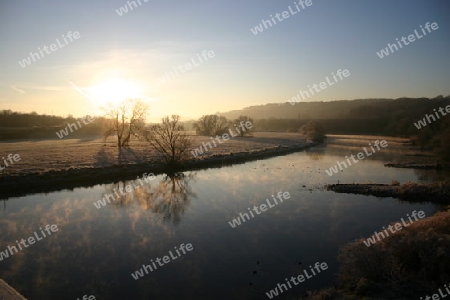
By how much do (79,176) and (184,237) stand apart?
2128cm

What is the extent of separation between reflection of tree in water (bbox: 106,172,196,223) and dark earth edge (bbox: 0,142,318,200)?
3.15 m

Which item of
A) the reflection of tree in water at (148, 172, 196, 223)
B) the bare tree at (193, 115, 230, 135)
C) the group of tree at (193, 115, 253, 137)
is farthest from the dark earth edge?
the bare tree at (193, 115, 230, 135)

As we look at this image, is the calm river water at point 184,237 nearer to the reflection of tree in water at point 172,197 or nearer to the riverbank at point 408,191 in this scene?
the reflection of tree in water at point 172,197

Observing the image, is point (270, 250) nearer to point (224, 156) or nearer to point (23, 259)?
point (23, 259)

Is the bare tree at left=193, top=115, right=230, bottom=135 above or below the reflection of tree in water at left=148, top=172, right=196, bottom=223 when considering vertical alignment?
above

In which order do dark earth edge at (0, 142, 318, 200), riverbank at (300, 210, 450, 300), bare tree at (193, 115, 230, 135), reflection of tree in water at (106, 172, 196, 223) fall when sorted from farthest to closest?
bare tree at (193, 115, 230, 135) → dark earth edge at (0, 142, 318, 200) → reflection of tree in water at (106, 172, 196, 223) → riverbank at (300, 210, 450, 300)

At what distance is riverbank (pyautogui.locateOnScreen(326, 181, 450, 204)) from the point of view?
2497 cm

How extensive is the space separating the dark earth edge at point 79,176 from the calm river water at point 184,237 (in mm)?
2643

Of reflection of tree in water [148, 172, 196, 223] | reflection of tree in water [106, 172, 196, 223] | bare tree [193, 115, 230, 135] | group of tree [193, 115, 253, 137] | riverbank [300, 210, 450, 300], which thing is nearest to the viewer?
riverbank [300, 210, 450, 300]

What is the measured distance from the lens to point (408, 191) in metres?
26.2

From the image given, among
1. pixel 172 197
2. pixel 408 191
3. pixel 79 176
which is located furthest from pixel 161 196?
pixel 408 191

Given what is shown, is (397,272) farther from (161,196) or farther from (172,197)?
(161,196)

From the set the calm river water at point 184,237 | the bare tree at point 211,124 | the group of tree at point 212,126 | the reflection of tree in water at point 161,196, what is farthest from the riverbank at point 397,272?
the bare tree at point 211,124

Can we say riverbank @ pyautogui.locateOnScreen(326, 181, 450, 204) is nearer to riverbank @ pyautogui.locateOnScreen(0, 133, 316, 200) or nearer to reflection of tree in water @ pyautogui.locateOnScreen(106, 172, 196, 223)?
reflection of tree in water @ pyautogui.locateOnScreen(106, 172, 196, 223)
